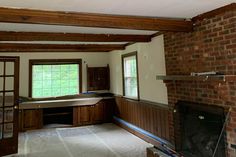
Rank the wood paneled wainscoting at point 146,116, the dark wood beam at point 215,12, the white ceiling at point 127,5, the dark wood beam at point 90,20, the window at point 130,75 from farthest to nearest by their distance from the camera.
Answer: the window at point 130,75 < the wood paneled wainscoting at point 146,116 < the dark wood beam at point 215,12 < the dark wood beam at point 90,20 < the white ceiling at point 127,5

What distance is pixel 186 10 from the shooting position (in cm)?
281

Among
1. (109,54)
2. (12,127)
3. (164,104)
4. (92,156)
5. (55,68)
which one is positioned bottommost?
(92,156)

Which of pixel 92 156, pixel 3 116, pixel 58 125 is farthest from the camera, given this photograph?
pixel 58 125

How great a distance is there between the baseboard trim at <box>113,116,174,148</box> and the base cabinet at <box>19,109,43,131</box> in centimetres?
243

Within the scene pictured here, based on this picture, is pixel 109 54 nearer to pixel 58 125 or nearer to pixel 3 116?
pixel 58 125

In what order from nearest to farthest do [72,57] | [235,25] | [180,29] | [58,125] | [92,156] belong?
[235,25]
[180,29]
[92,156]
[58,125]
[72,57]

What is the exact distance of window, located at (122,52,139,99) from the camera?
5.52 m

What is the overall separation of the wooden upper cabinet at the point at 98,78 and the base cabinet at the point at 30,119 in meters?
1.87

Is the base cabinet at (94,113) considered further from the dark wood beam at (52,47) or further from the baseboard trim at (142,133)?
the dark wood beam at (52,47)

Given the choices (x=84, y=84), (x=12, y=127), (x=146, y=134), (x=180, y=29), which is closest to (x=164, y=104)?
(x=146, y=134)

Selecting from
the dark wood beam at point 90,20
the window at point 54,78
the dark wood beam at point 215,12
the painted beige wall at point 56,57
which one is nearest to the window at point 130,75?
the painted beige wall at point 56,57

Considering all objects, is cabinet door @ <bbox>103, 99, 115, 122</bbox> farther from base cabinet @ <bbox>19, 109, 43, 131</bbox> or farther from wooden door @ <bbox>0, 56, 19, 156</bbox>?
wooden door @ <bbox>0, 56, 19, 156</bbox>

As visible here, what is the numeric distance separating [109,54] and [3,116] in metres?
4.24

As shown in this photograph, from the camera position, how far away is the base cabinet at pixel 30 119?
19.7ft
